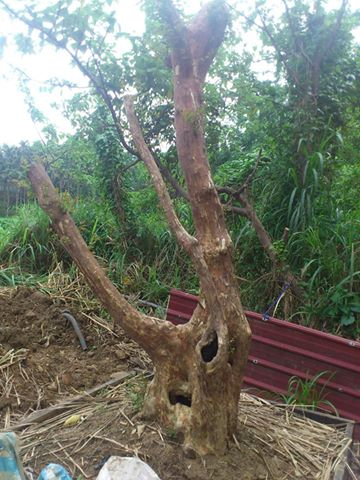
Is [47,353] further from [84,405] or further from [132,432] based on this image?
[132,432]

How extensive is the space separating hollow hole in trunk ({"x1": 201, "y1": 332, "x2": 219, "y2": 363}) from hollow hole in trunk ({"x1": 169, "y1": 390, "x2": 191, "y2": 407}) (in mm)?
224

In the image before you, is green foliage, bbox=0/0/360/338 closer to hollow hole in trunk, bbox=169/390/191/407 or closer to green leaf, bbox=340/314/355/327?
green leaf, bbox=340/314/355/327

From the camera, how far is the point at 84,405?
3.09 m

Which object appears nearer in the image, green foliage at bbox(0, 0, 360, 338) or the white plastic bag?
the white plastic bag

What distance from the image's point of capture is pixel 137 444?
240 cm

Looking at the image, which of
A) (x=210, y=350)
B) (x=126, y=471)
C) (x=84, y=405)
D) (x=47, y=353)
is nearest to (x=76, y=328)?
(x=47, y=353)

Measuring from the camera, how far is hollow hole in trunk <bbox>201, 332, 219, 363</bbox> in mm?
2469

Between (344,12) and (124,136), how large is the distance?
2.13m

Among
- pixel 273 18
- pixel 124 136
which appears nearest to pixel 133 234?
pixel 124 136

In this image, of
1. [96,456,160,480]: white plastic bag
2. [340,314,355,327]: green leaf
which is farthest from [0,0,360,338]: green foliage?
[96,456,160,480]: white plastic bag

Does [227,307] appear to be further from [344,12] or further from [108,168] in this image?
[108,168]

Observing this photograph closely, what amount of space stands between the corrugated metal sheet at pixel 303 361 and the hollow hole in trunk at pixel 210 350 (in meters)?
1.21

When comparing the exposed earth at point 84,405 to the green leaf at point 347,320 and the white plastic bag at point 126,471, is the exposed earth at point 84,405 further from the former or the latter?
the green leaf at point 347,320

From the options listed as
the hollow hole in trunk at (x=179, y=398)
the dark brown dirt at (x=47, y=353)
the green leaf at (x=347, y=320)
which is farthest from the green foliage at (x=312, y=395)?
the dark brown dirt at (x=47, y=353)
